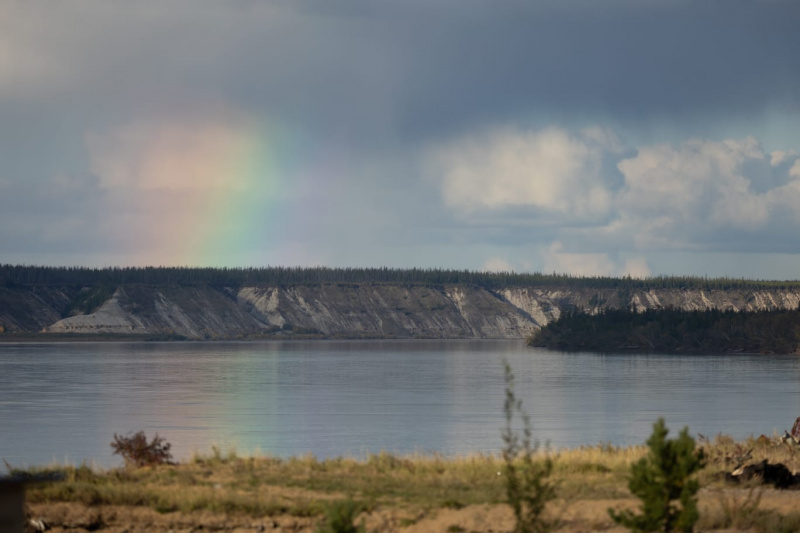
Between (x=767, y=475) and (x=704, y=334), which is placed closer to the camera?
(x=767, y=475)

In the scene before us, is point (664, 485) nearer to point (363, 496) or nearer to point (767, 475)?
point (363, 496)

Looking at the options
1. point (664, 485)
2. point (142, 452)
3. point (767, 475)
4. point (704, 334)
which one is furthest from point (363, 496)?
point (704, 334)

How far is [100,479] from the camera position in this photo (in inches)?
1006

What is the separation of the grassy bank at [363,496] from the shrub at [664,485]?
2.93m

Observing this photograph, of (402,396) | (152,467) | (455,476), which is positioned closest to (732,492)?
(455,476)

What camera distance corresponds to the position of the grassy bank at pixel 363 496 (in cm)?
2195

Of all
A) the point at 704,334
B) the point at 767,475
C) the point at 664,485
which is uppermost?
the point at 704,334

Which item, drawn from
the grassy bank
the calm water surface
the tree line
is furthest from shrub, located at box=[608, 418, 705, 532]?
the tree line

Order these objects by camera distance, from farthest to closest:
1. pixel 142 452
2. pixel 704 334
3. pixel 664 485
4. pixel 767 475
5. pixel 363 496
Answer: pixel 704 334, pixel 142 452, pixel 767 475, pixel 363 496, pixel 664 485

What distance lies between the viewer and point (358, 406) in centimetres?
6619

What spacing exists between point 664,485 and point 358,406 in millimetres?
47992

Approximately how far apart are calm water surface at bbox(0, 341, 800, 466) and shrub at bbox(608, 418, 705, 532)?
21.0m

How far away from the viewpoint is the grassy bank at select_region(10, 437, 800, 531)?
21953mm

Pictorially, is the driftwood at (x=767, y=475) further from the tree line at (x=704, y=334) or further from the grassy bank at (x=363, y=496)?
the tree line at (x=704, y=334)
